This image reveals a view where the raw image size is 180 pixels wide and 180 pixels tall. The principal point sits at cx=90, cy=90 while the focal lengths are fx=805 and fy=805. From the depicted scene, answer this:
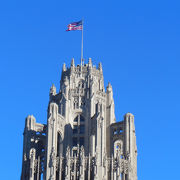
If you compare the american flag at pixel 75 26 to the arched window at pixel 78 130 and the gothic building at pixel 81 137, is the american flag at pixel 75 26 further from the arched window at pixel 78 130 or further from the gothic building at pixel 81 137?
the arched window at pixel 78 130

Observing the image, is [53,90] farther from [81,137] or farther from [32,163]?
[32,163]

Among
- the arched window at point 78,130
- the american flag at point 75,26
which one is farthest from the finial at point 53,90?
the american flag at point 75,26

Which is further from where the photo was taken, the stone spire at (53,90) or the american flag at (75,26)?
the american flag at (75,26)

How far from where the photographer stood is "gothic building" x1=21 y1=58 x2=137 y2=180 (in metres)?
121

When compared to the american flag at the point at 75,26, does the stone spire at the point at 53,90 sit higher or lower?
lower

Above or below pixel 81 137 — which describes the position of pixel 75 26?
above

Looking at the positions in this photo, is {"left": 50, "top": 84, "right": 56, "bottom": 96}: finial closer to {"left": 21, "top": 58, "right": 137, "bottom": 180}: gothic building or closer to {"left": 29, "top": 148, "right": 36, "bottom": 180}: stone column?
{"left": 21, "top": 58, "right": 137, "bottom": 180}: gothic building

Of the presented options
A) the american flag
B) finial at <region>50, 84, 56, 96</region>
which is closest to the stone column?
finial at <region>50, 84, 56, 96</region>

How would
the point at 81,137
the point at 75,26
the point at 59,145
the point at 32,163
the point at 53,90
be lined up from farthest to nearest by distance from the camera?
the point at 75,26, the point at 53,90, the point at 81,137, the point at 59,145, the point at 32,163

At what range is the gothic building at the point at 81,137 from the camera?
398 ft

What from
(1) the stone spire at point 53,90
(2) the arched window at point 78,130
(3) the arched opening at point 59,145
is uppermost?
(1) the stone spire at point 53,90

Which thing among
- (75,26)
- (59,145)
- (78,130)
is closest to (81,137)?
(78,130)

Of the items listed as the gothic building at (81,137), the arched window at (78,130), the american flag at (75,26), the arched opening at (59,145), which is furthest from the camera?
the american flag at (75,26)

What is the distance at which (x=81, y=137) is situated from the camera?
12850 centimetres
